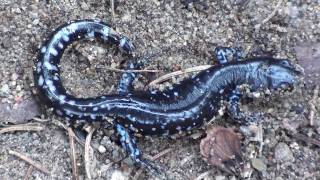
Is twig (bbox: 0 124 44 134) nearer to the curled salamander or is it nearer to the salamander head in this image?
the curled salamander

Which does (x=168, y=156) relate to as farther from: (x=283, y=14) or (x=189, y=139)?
(x=283, y=14)

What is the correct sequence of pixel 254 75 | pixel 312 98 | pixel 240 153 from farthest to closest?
pixel 254 75
pixel 312 98
pixel 240 153

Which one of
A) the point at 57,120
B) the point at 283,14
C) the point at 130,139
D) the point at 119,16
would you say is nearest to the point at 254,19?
the point at 283,14

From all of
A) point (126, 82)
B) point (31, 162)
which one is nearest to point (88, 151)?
point (31, 162)

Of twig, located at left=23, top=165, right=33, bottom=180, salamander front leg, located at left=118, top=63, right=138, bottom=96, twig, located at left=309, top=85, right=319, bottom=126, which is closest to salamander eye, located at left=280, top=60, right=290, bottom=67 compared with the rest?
twig, located at left=309, top=85, right=319, bottom=126

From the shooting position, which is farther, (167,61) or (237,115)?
(167,61)

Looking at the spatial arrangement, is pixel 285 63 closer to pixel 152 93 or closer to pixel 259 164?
pixel 259 164

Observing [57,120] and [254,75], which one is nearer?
[57,120]
